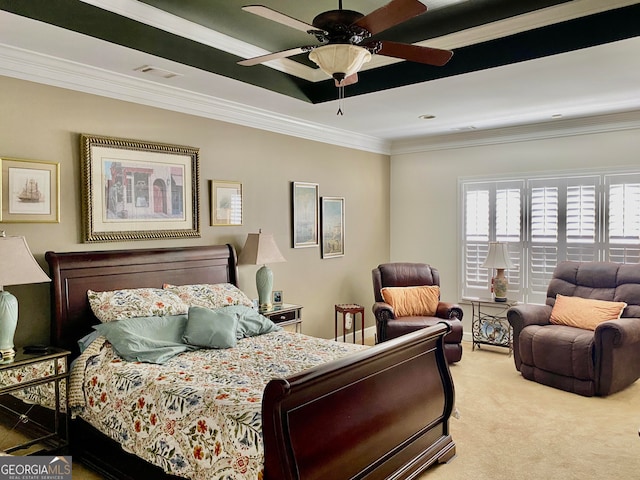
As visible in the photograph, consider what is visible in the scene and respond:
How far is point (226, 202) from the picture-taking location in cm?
453

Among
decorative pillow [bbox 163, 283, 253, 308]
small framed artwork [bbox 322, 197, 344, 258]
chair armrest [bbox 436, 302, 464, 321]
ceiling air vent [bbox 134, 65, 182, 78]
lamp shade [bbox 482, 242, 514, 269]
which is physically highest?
ceiling air vent [bbox 134, 65, 182, 78]

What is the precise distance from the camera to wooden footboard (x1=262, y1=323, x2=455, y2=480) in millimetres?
2006

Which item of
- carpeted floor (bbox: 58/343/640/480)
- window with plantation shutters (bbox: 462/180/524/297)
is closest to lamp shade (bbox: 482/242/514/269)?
window with plantation shutters (bbox: 462/180/524/297)

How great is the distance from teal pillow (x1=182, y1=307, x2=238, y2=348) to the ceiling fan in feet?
6.02

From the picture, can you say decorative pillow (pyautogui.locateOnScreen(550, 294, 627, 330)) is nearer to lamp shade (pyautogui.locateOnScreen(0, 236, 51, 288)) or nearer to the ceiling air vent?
the ceiling air vent

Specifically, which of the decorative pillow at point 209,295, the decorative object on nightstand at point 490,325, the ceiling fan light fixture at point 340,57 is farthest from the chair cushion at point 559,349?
the ceiling fan light fixture at point 340,57

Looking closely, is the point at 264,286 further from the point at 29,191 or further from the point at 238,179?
the point at 29,191

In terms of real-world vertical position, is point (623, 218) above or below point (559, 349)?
above

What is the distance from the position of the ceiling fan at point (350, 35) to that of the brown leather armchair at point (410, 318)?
9.31 ft

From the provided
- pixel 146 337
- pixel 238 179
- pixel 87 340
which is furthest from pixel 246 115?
pixel 87 340

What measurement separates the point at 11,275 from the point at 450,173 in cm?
508

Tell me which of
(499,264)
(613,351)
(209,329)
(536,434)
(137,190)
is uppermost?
(137,190)

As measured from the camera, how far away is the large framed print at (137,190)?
353cm

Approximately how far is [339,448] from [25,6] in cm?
286
